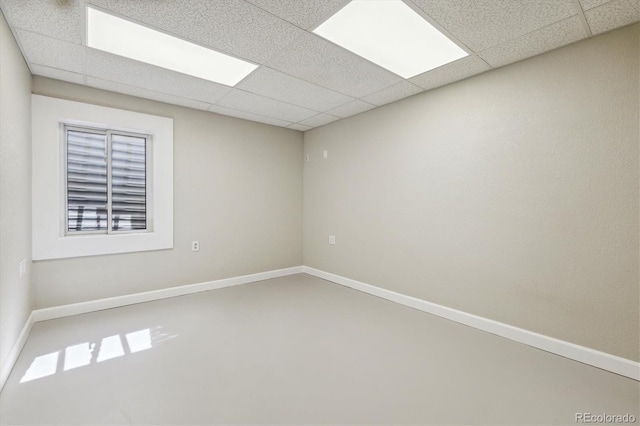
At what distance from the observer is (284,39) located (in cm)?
213

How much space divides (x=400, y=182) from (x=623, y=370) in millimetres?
2284

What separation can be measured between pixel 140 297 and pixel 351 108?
3.32m

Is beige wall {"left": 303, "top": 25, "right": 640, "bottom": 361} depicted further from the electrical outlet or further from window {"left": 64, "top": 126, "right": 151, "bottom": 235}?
the electrical outlet

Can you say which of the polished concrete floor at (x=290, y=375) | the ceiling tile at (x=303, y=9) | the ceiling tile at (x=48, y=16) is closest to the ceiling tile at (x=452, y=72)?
the ceiling tile at (x=303, y=9)

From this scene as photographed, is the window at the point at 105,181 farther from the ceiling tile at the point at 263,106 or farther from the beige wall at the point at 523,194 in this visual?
the beige wall at the point at 523,194

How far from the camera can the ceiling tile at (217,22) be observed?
1785 millimetres

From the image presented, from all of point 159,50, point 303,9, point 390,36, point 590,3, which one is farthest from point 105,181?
point 590,3

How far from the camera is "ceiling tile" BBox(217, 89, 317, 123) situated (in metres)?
3.27

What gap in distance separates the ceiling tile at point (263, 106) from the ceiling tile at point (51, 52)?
1.27 meters

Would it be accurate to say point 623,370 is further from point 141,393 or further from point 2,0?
point 2,0

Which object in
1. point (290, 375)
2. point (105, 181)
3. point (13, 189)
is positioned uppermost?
point (105, 181)

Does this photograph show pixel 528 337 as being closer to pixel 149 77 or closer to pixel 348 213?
pixel 348 213

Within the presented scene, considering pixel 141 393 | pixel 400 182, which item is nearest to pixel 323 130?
pixel 400 182

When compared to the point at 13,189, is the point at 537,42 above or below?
above
